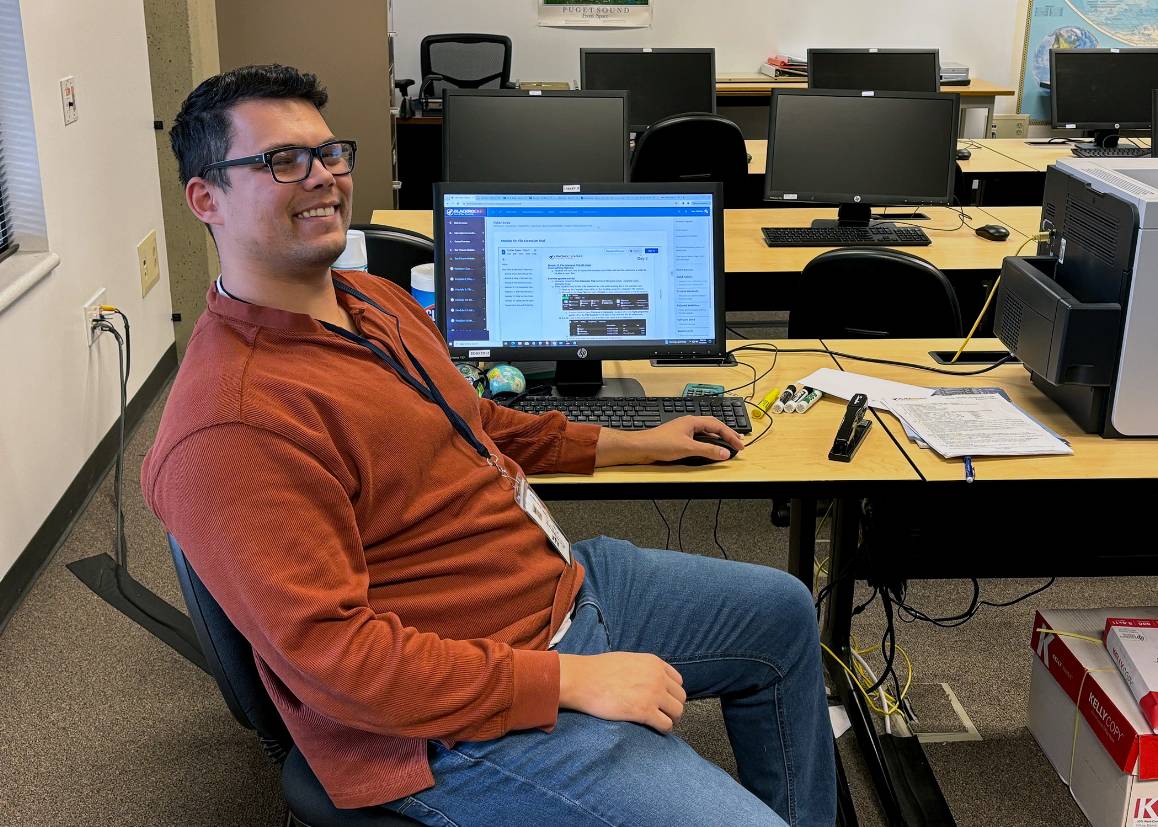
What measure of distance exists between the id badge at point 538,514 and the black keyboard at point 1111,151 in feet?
13.5

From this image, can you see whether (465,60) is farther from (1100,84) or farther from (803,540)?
(803,540)

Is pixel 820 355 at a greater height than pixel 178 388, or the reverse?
pixel 178 388

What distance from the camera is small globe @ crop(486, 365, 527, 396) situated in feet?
7.00

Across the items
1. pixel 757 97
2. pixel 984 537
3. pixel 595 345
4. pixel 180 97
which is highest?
pixel 180 97

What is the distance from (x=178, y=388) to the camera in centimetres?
134

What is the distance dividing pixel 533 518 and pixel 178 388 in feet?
1.63

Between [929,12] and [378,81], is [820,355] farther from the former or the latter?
[929,12]

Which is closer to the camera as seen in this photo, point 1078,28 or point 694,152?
point 694,152

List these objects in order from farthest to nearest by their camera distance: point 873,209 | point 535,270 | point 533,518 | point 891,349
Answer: point 873,209 → point 891,349 → point 535,270 → point 533,518

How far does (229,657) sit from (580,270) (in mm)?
1002

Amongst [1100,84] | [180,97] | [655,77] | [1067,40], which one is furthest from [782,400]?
[1067,40]

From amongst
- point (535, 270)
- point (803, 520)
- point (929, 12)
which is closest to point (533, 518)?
point (535, 270)

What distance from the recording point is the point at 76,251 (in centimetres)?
320

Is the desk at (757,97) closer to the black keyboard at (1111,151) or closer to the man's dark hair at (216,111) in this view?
the black keyboard at (1111,151)
